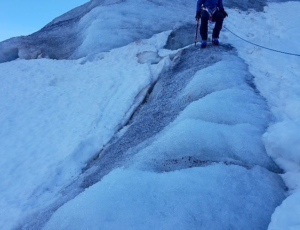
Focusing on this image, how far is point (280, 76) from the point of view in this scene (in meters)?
7.74

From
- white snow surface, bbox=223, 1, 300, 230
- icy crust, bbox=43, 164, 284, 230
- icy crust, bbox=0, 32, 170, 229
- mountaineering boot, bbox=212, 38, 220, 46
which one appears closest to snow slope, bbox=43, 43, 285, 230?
icy crust, bbox=43, 164, 284, 230

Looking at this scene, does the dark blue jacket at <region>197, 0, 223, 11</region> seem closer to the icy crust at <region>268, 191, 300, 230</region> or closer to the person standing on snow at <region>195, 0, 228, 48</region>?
the person standing on snow at <region>195, 0, 228, 48</region>

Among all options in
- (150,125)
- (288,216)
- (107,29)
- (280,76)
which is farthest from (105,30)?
(288,216)

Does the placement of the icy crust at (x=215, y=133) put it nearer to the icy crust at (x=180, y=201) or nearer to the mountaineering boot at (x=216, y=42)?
the icy crust at (x=180, y=201)

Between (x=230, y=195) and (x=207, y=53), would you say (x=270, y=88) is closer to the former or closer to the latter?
(x=207, y=53)

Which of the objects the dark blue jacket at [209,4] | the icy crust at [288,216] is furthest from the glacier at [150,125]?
the dark blue jacket at [209,4]

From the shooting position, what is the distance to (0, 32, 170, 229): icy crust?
22.6 feet

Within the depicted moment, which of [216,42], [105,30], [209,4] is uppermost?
[209,4]

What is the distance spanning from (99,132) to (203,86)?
3567mm

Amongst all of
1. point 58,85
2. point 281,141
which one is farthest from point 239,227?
point 58,85

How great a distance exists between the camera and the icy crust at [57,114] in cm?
689

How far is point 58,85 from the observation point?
1145 centimetres

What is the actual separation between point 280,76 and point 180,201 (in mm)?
5724

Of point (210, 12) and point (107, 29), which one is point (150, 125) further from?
point (107, 29)
